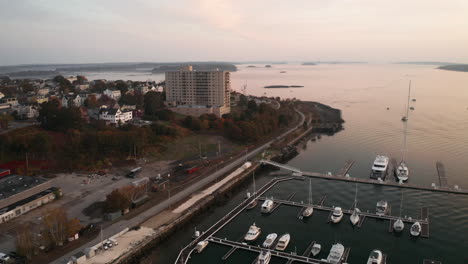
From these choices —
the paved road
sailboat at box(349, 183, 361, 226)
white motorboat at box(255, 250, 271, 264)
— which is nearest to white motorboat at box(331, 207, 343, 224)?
sailboat at box(349, 183, 361, 226)

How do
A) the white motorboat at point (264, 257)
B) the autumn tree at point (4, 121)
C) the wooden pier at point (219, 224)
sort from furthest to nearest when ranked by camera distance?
the autumn tree at point (4, 121)
the wooden pier at point (219, 224)
the white motorboat at point (264, 257)

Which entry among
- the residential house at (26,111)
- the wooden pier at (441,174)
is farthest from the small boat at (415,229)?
the residential house at (26,111)

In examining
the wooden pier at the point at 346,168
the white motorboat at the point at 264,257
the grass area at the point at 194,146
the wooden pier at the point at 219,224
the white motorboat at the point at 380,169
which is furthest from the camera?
the grass area at the point at 194,146

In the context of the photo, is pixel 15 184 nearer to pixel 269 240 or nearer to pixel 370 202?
pixel 269 240

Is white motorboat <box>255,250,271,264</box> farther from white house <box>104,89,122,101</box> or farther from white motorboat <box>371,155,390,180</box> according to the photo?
white house <box>104,89,122,101</box>

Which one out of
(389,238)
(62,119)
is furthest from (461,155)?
(62,119)

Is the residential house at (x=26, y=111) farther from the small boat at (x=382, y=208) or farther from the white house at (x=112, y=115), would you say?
the small boat at (x=382, y=208)

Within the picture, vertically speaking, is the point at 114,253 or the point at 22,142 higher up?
the point at 22,142

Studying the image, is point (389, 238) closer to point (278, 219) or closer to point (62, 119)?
point (278, 219)
